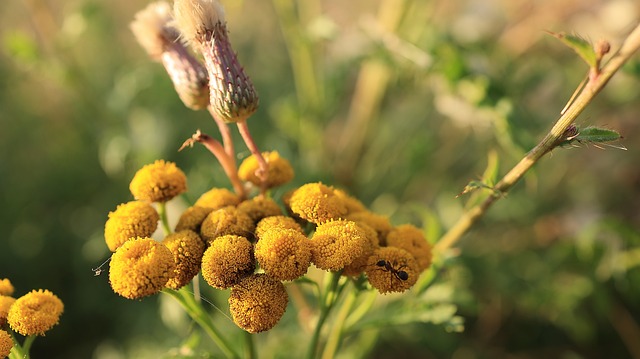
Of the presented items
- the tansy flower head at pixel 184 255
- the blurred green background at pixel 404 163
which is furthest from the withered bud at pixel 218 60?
the blurred green background at pixel 404 163

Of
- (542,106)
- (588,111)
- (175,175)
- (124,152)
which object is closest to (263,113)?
(124,152)

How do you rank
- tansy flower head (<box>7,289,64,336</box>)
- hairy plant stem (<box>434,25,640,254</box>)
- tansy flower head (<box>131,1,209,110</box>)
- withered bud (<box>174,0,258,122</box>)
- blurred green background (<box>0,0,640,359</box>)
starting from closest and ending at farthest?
hairy plant stem (<box>434,25,640,254</box>), tansy flower head (<box>7,289,64,336</box>), withered bud (<box>174,0,258,122</box>), tansy flower head (<box>131,1,209,110</box>), blurred green background (<box>0,0,640,359</box>)

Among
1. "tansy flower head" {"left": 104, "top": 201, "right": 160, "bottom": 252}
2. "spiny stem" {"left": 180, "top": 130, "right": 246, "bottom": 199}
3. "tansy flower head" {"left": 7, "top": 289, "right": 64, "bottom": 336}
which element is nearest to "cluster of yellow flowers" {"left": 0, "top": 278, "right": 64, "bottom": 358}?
"tansy flower head" {"left": 7, "top": 289, "right": 64, "bottom": 336}

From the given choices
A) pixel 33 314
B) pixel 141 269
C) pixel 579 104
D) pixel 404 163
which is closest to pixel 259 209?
pixel 141 269

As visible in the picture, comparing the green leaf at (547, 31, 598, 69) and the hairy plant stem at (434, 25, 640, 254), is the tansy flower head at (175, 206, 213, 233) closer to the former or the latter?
the hairy plant stem at (434, 25, 640, 254)

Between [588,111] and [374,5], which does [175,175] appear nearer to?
[588,111]

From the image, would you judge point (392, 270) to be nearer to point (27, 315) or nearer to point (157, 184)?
point (157, 184)
